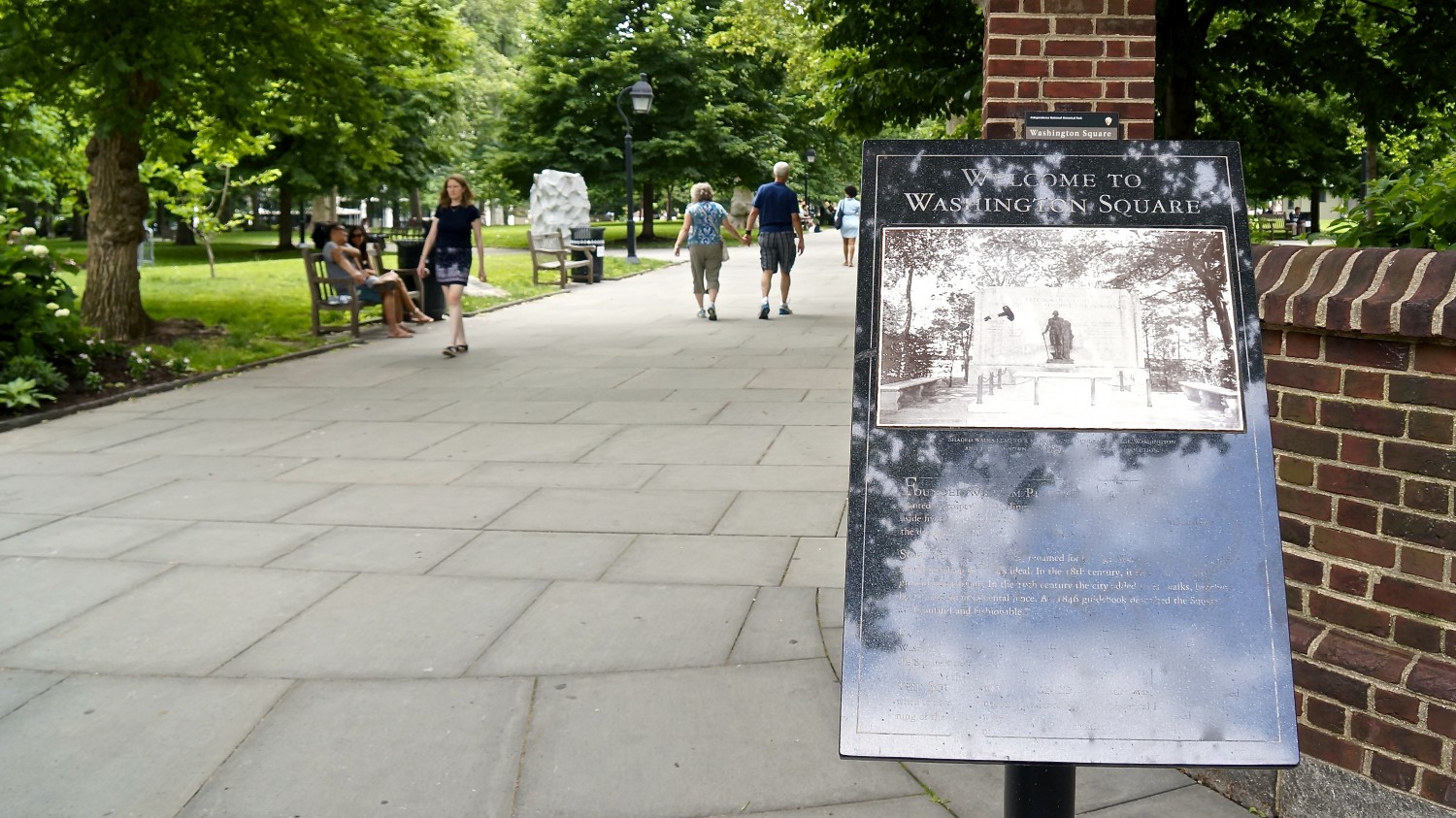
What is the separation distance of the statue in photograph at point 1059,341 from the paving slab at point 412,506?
4.36m

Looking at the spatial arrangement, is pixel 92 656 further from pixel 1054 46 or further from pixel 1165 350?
pixel 1054 46

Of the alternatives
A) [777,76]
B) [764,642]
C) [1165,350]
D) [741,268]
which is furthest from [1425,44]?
[777,76]

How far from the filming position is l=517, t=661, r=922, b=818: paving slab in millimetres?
3436

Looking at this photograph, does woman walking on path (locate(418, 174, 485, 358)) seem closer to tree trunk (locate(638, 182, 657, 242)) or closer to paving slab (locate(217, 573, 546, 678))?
paving slab (locate(217, 573, 546, 678))

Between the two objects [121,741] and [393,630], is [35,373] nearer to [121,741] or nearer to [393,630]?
[393,630]

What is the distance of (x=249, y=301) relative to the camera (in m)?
18.8

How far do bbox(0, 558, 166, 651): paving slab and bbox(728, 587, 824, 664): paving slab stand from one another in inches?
107

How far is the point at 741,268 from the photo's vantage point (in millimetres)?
26906

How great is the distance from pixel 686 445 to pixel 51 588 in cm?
389

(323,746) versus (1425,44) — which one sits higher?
(1425,44)

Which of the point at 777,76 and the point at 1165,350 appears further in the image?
the point at 777,76

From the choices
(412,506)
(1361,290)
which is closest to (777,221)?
(412,506)

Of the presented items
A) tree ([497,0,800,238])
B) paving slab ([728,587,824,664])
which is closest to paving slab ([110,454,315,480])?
paving slab ([728,587,824,664])

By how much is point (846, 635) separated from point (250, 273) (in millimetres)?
25826
